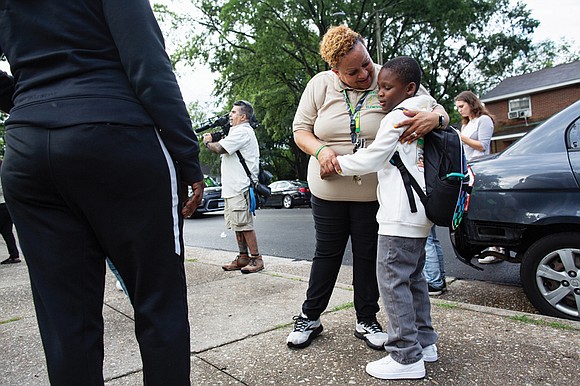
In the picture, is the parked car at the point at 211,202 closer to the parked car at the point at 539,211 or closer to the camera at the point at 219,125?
the camera at the point at 219,125

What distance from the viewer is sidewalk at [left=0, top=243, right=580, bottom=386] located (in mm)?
2471

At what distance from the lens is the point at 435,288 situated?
4.32 metres

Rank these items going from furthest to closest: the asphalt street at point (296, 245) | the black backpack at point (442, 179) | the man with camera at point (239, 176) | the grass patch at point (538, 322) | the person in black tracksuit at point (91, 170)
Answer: the man with camera at point (239, 176) → the asphalt street at point (296, 245) → the grass patch at point (538, 322) → the black backpack at point (442, 179) → the person in black tracksuit at point (91, 170)

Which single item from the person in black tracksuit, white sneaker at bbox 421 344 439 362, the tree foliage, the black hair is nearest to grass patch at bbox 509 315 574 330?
white sneaker at bbox 421 344 439 362

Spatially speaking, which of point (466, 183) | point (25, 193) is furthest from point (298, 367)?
point (25, 193)

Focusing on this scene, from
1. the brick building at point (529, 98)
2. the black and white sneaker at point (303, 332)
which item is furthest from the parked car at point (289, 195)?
the black and white sneaker at point (303, 332)

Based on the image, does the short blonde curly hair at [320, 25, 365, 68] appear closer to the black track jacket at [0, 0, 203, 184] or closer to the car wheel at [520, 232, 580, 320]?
the black track jacket at [0, 0, 203, 184]

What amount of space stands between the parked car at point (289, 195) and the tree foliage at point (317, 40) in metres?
4.34

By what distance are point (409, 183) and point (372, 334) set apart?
1020 mm

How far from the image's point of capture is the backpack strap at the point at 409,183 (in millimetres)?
2348

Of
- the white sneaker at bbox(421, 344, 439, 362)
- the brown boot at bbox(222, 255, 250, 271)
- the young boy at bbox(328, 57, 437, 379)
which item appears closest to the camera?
the young boy at bbox(328, 57, 437, 379)

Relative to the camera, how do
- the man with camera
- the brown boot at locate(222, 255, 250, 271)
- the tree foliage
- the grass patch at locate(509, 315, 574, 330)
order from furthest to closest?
the tree foliage, the brown boot at locate(222, 255, 250, 271), the man with camera, the grass patch at locate(509, 315, 574, 330)

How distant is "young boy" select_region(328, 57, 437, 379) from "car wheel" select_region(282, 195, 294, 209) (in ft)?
66.2

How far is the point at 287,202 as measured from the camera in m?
22.9
